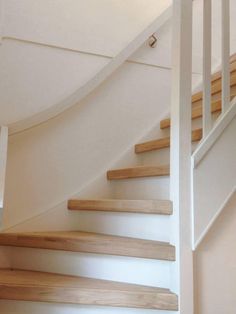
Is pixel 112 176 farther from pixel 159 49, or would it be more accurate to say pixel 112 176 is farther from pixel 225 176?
pixel 159 49

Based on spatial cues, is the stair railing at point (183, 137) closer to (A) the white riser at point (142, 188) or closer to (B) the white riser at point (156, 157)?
(A) the white riser at point (142, 188)

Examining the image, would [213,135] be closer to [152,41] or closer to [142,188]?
[142,188]

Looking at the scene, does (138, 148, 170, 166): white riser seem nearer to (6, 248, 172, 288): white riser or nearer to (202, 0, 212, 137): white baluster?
(202, 0, 212, 137): white baluster

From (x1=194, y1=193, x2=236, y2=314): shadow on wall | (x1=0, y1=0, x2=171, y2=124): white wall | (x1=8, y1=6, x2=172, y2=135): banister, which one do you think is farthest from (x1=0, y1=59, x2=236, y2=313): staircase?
(x1=0, y1=0, x2=171, y2=124): white wall

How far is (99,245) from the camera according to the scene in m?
1.55

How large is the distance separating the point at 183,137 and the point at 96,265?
28.7 inches

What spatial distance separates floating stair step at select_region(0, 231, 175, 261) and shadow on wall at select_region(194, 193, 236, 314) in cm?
16

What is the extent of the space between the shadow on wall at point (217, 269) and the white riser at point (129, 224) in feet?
0.63

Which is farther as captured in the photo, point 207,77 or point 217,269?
point 207,77

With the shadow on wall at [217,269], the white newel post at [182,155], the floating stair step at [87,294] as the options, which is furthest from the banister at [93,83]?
the shadow on wall at [217,269]

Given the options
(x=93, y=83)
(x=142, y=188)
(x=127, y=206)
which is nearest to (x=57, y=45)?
(x=93, y=83)

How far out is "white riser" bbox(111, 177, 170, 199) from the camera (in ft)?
6.04

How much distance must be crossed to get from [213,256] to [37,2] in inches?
74.8

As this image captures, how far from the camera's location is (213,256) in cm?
150
